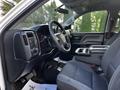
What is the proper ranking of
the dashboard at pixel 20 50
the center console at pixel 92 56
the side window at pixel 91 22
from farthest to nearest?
the side window at pixel 91 22 < the center console at pixel 92 56 < the dashboard at pixel 20 50

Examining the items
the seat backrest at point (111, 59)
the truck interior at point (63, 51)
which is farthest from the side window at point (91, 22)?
the seat backrest at point (111, 59)

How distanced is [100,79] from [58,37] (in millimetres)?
588

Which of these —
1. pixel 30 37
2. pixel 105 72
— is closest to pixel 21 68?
pixel 30 37

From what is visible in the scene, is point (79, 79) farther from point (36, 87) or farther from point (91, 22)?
point (91, 22)

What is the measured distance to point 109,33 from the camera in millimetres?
3752

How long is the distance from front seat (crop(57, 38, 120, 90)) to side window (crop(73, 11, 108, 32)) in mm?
1036

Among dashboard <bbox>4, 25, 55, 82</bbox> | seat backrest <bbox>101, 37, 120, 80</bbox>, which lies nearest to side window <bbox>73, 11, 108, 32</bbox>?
seat backrest <bbox>101, 37, 120, 80</bbox>

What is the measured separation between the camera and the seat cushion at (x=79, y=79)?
204 centimetres

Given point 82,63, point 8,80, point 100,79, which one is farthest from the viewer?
point 82,63

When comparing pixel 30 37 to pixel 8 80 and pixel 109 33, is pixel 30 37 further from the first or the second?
pixel 109 33

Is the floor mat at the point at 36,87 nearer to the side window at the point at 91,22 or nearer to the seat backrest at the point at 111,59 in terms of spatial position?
the seat backrest at the point at 111,59

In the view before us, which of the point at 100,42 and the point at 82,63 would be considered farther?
the point at 100,42

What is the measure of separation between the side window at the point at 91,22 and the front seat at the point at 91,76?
1.04 meters

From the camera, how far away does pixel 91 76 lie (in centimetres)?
243
